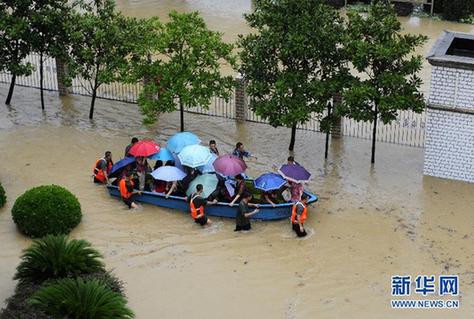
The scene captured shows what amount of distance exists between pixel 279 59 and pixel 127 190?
224 inches

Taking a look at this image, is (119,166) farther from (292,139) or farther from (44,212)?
(292,139)

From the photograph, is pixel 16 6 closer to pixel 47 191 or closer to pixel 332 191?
pixel 47 191

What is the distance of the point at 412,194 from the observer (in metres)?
21.6

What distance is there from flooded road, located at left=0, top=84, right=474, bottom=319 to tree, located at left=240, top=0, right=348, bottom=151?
1.80m

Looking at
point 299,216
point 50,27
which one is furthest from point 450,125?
point 50,27

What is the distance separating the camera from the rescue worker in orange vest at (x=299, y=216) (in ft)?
62.5


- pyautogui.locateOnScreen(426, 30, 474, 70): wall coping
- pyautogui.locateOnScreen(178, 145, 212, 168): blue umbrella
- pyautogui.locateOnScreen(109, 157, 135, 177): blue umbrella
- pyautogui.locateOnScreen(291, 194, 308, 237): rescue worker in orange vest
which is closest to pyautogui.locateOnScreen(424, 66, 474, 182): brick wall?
pyautogui.locateOnScreen(426, 30, 474, 70): wall coping

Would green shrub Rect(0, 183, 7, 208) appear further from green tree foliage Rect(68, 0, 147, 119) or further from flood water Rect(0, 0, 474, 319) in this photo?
green tree foliage Rect(68, 0, 147, 119)

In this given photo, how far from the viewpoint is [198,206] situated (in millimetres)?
19500

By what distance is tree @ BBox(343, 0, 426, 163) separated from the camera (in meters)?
21.5

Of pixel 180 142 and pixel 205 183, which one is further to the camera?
pixel 180 142

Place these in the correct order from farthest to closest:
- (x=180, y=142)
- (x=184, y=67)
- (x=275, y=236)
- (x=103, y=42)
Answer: (x=103, y=42), (x=184, y=67), (x=180, y=142), (x=275, y=236)

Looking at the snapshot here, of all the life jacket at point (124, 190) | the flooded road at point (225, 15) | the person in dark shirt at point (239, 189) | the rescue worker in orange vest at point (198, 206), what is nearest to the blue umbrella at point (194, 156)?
the rescue worker in orange vest at point (198, 206)

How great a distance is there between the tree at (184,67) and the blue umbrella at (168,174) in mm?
3171
